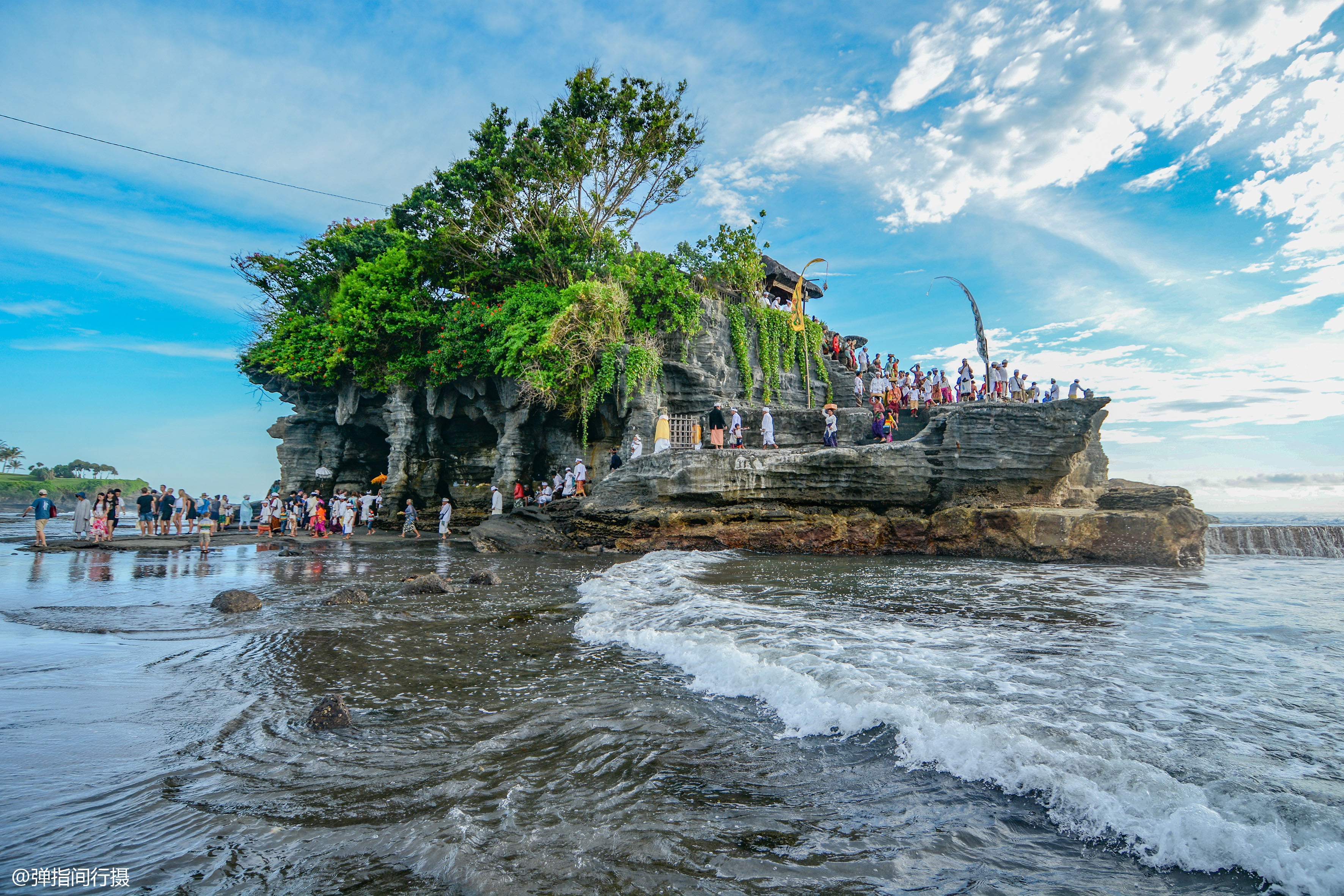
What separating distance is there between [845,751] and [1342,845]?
204cm

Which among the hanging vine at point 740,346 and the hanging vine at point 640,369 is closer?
the hanging vine at point 640,369

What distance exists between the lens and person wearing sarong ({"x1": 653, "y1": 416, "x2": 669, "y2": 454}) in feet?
53.9

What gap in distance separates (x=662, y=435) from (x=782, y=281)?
15386 millimetres

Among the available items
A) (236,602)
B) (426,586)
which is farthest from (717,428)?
(236,602)

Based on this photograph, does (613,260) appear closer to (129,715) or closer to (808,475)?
(808,475)

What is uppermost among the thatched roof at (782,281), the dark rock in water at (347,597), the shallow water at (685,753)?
the thatched roof at (782,281)

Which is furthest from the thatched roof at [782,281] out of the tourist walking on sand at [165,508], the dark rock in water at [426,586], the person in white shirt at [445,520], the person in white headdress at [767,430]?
the tourist walking on sand at [165,508]

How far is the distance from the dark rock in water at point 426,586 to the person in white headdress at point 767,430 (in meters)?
9.96

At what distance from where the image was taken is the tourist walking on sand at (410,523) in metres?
20.9

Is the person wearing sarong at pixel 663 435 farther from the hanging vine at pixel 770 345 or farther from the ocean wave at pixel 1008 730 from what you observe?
the ocean wave at pixel 1008 730

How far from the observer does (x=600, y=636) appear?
6191 mm

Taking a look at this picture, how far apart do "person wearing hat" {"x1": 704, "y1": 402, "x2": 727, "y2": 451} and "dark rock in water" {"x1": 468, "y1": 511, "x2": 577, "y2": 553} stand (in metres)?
3.78

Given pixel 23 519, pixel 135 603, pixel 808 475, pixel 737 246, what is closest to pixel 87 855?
pixel 135 603

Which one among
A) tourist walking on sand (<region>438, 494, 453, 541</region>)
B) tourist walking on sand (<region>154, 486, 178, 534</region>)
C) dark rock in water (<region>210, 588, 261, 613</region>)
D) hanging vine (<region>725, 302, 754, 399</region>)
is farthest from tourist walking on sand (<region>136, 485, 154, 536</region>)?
hanging vine (<region>725, 302, 754, 399</region>)
